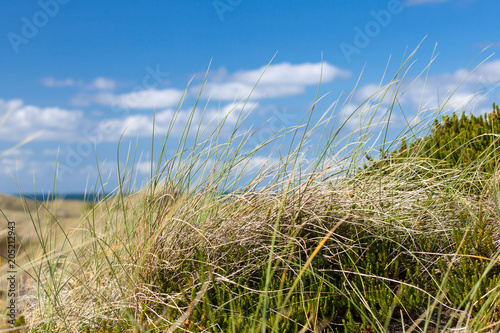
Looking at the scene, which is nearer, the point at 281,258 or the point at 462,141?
the point at 281,258

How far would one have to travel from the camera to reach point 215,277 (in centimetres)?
276

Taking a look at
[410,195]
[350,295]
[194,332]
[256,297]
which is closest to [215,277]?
[256,297]

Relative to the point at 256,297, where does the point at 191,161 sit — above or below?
above

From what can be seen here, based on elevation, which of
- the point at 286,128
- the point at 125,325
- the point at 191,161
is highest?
the point at 286,128

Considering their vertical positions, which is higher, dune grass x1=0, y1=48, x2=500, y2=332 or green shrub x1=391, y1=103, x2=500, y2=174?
green shrub x1=391, y1=103, x2=500, y2=174

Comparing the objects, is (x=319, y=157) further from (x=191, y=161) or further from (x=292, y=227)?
(x=191, y=161)

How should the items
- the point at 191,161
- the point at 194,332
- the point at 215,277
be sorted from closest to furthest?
the point at 194,332
the point at 215,277
the point at 191,161

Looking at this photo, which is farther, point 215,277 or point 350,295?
point 215,277

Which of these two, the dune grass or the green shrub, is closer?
the dune grass

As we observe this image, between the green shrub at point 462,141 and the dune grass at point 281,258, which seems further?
the green shrub at point 462,141

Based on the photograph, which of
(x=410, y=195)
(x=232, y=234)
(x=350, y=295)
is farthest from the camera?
(x=410, y=195)

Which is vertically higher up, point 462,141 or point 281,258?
point 462,141

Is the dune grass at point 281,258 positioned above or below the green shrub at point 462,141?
below

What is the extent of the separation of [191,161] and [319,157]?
3.12ft
